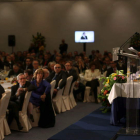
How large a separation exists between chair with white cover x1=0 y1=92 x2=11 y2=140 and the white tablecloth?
205 cm

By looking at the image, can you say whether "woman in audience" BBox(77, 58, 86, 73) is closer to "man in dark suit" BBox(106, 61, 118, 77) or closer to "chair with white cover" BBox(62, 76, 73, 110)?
"man in dark suit" BBox(106, 61, 118, 77)

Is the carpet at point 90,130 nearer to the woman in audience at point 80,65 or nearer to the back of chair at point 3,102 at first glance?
Result: the back of chair at point 3,102

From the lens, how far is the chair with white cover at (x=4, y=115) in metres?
5.50

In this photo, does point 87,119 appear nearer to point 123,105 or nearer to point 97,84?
point 123,105

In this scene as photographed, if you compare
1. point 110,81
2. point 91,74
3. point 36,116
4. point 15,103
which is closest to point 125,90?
point 110,81

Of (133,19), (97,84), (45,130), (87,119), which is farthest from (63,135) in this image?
(133,19)

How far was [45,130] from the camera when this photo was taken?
639 centimetres

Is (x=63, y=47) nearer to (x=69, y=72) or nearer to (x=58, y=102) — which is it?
(x=69, y=72)

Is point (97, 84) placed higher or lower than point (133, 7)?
lower

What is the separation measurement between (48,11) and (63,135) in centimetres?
1528

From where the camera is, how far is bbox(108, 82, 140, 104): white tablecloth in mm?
6035

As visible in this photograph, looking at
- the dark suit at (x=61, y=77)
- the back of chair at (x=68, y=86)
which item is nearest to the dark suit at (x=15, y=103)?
the dark suit at (x=61, y=77)

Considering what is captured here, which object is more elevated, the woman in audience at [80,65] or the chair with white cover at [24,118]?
the woman in audience at [80,65]

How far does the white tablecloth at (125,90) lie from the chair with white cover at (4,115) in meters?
2.05
